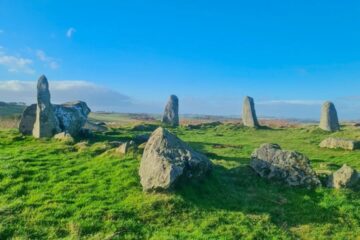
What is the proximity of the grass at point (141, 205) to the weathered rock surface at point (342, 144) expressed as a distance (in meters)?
16.4

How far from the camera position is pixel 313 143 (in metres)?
40.7

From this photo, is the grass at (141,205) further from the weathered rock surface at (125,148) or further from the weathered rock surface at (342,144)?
the weathered rock surface at (342,144)

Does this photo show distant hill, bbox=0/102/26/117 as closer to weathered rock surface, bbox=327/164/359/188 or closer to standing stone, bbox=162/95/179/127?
standing stone, bbox=162/95/179/127

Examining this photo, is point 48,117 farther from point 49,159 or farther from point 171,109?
point 171,109

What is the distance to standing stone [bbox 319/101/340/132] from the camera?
52.9 meters

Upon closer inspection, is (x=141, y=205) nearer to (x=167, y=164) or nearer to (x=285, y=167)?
(x=167, y=164)

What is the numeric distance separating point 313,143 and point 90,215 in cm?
3189

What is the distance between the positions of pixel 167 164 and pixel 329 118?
140ft

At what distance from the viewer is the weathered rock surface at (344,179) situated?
1878cm

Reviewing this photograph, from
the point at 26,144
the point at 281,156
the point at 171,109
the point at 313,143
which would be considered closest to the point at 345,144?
the point at 313,143

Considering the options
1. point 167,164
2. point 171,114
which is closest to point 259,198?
point 167,164

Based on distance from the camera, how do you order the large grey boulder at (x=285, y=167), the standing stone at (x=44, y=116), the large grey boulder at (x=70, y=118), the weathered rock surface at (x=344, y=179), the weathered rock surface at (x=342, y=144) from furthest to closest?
the weathered rock surface at (x=342, y=144)
the large grey boulder at (x=70, y=118)
the standing stone at (x=44, y=116)
the large grey boulder at (x=285, y=167)
the weathered rock surface at (x=344, y=179)

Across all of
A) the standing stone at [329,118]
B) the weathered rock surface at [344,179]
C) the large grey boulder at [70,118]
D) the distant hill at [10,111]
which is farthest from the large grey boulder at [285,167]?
the distant hill at [10,111]

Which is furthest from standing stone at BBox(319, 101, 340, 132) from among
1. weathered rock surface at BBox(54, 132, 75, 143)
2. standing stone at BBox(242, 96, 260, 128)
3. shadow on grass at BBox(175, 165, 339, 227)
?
weathered rock surface at BBox(54, 132, 75, 143)
